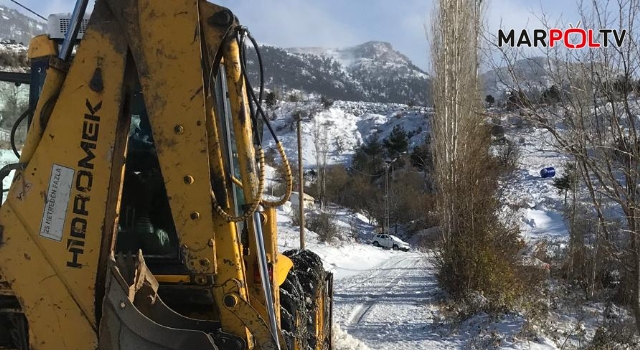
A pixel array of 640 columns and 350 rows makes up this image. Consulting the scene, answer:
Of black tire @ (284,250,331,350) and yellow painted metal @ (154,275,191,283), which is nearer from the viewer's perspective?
yellow painted metal @ (154,275,191,283)

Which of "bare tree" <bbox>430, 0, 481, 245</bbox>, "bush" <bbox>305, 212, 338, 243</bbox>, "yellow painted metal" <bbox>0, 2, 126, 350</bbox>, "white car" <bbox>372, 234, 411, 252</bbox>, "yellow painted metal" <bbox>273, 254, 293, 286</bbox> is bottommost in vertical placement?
"white car" <bbox>372, 234, 411, 252</bbox>

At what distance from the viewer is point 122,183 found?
9.84 ft

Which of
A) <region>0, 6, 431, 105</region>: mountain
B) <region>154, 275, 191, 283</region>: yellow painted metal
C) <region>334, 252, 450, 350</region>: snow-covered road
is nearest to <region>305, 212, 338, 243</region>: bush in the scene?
<region>334, 252, 450, 350</region>: snow-covered road

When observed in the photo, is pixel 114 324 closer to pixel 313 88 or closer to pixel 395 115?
pixel 395 115

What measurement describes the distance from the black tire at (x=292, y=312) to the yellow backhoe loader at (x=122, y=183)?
2.36ft

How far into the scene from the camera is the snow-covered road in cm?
954

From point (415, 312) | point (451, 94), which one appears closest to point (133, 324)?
point (415, 312)

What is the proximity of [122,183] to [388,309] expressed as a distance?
9894mm

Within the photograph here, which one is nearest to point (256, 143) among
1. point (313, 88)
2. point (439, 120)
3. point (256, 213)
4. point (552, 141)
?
point (256, 213)

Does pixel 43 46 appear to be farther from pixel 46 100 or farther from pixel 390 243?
pixel 390 243

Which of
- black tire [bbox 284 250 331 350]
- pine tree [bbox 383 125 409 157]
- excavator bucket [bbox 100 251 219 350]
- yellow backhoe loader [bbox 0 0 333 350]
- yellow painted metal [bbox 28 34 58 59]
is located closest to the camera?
excavator bucket [bbox 100 251 219 350]

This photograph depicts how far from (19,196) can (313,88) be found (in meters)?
137

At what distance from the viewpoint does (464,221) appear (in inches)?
524

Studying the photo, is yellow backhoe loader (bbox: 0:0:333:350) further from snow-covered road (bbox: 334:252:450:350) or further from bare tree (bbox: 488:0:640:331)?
snow-covered road (bbox: 334:252:450:350)
